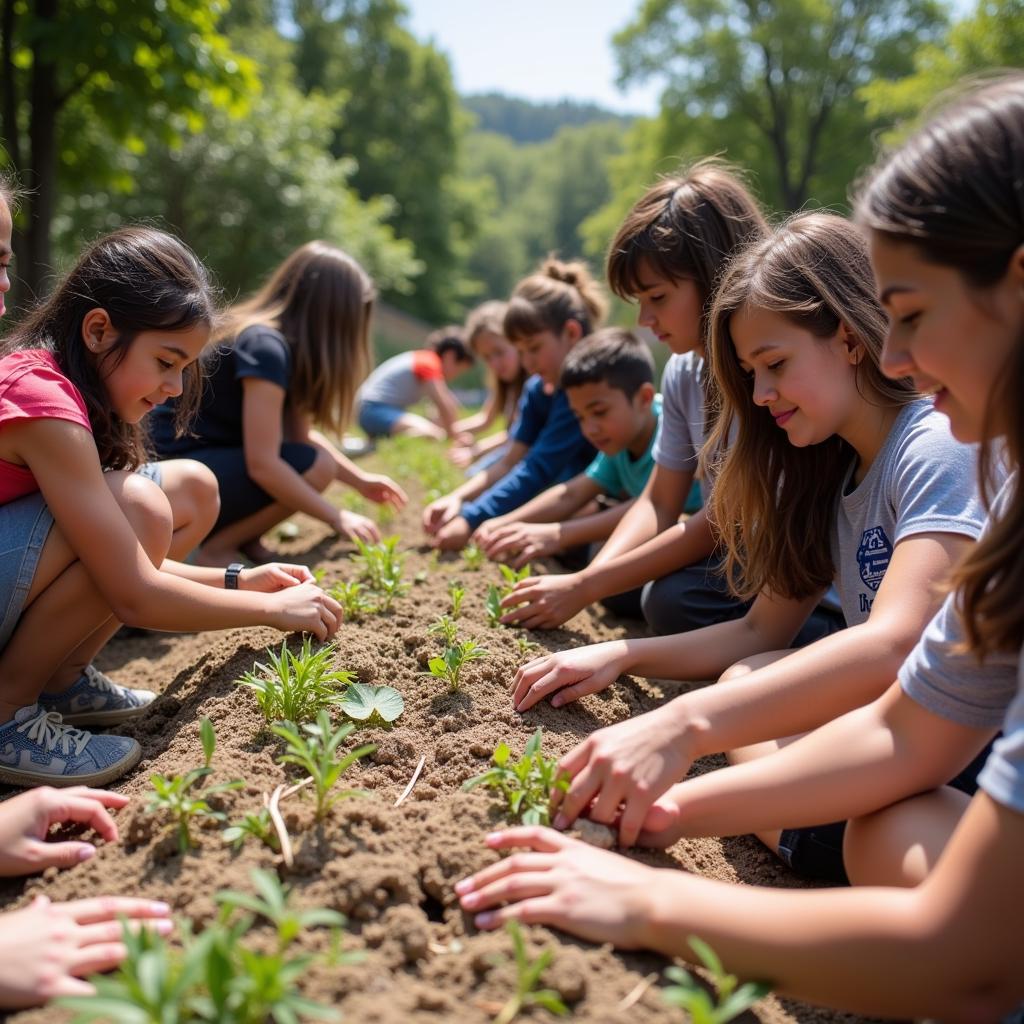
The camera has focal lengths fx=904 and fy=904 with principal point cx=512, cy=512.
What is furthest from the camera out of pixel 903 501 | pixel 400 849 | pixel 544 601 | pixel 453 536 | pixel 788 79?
pixel 788 79

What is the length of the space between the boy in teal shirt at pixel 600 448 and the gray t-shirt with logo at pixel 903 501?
1.65m

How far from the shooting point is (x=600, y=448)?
4.60 m

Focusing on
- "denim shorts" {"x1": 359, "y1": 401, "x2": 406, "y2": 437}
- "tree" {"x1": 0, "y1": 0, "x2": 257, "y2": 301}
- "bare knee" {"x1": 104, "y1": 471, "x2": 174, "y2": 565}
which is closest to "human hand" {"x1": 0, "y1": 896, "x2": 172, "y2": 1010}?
"bare knee" {"x1": 104, "y1": 471, "x2": 174, "y2": 565}

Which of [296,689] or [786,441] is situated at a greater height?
[786,441]

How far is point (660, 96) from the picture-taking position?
29453mm

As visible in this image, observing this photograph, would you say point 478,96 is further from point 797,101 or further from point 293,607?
point 293,607

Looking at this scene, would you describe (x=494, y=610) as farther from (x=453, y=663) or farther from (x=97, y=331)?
(x=97, y=331)

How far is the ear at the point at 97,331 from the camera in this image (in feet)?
9.04

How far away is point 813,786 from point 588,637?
1696 millimetres

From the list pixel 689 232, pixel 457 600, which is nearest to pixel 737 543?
pixel 457 600

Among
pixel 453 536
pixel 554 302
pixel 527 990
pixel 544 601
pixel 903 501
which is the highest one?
pixel 554 302

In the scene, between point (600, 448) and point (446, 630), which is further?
point (600, 448)

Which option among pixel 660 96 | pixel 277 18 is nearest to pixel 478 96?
pixel 277 18

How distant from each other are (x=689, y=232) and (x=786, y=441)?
1.13 m
